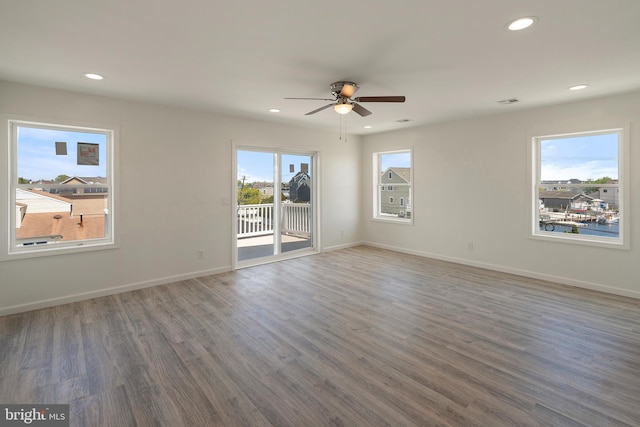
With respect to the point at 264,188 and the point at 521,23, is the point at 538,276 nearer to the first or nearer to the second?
the point at 521,23

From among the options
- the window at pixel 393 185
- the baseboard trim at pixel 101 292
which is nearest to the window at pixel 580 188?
the window at pixel 393 185

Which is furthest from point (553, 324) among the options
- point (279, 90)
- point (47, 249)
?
point (47, 249)

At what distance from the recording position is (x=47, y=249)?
378 centimetres

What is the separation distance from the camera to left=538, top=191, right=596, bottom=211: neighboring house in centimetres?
446

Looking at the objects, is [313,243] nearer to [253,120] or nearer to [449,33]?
[253,120]

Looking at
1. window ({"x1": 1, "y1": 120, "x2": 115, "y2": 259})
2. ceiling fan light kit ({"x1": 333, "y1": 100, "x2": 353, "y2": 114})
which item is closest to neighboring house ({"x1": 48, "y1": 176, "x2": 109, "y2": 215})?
window ({"x1": 1, "y1": 120, "x2": 115, "y2": 259})

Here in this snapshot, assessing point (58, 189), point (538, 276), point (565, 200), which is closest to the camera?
point (58, 189)

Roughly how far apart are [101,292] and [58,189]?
1.39 metres

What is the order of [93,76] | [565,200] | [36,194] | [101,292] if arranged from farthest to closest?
[565,200], [101,292], [36,194], [93,76]

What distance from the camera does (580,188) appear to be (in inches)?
176

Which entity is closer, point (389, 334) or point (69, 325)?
point (389, 334)

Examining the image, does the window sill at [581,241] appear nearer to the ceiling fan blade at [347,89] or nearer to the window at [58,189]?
the ceiling fan blade at [347,89]

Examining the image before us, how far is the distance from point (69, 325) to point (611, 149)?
6.83 metres

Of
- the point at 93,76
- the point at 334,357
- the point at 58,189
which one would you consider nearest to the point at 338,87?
the point at 93,76
